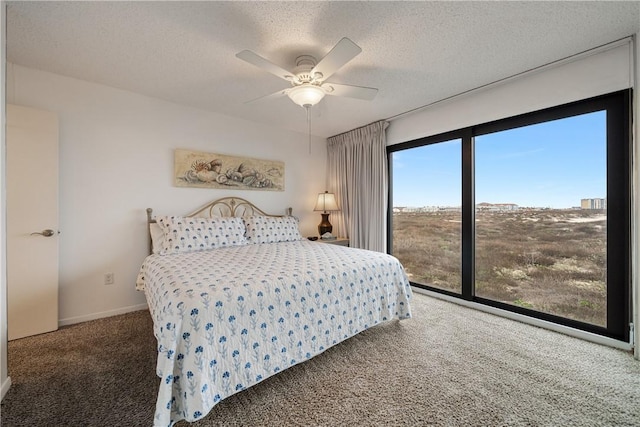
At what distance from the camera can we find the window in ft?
6.90

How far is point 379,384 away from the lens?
1.64 m

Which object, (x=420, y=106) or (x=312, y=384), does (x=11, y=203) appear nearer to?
(x=312, y=384)

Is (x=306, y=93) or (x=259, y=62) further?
(x=306, y=93)

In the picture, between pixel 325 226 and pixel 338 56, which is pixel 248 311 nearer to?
pixel 338 56

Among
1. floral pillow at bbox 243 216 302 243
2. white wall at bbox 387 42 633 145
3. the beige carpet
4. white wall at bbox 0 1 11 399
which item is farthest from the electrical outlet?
white wall at bbox 387 42 633 145

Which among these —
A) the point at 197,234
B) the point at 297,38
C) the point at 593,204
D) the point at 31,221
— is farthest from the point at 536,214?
the point at 31,221

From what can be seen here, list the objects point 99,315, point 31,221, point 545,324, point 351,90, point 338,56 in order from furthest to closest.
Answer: point 99,315 < point 545,324 < point 31,221 < point 351,90 < point 338,56

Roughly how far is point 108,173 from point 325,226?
2835mm

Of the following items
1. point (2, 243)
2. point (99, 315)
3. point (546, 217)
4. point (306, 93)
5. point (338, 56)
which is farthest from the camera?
point (99, 315)

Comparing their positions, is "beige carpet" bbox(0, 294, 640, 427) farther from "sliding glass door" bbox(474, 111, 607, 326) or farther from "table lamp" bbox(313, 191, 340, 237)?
"table lamp" bbox(313, 191, 340, 237)

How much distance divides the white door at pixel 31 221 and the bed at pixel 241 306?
84 centimetres

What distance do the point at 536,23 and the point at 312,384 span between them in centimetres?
290

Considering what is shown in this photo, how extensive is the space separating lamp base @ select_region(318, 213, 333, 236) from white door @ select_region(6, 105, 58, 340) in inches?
122

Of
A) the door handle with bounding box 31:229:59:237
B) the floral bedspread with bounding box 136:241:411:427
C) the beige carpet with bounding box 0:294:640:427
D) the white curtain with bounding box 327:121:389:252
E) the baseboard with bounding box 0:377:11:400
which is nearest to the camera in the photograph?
the floral bedspread with bounding box 136:241:411:427
